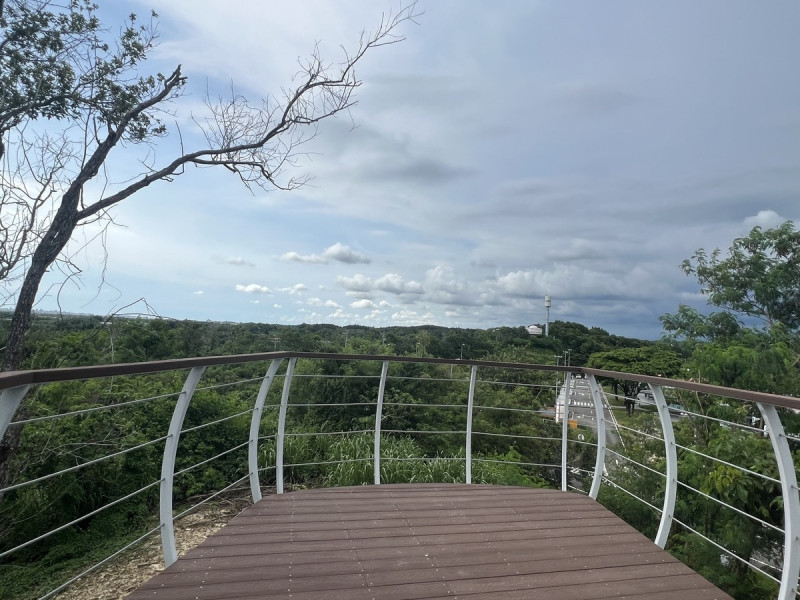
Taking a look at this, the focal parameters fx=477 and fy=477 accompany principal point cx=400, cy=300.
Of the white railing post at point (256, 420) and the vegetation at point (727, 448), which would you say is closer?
the white railing post at point (256, 420)

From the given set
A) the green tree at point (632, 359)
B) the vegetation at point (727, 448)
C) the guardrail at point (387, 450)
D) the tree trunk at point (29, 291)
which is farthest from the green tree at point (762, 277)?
the tree trunk at point (29, 291)

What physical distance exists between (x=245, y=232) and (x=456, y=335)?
1257 cm

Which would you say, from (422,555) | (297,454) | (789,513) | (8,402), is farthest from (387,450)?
(8,402)

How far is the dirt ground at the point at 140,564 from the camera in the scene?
302 centimetres

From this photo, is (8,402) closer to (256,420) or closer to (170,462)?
(170,462)

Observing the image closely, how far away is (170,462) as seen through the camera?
207 centimetres

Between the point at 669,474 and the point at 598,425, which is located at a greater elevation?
the point at 598,425

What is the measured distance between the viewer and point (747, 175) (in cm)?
943

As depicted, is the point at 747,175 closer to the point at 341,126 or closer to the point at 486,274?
the point at 486,274

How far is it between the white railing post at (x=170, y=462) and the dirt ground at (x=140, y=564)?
994 mm

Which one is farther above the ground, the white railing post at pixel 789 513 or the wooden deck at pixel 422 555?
the white railing post at pixel 789 513

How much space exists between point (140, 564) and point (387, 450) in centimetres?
276

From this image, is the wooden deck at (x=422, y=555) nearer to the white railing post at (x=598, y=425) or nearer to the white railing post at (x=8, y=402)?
the white railing post at (x=598, y=425)

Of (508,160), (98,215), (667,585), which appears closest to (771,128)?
(508,160)
